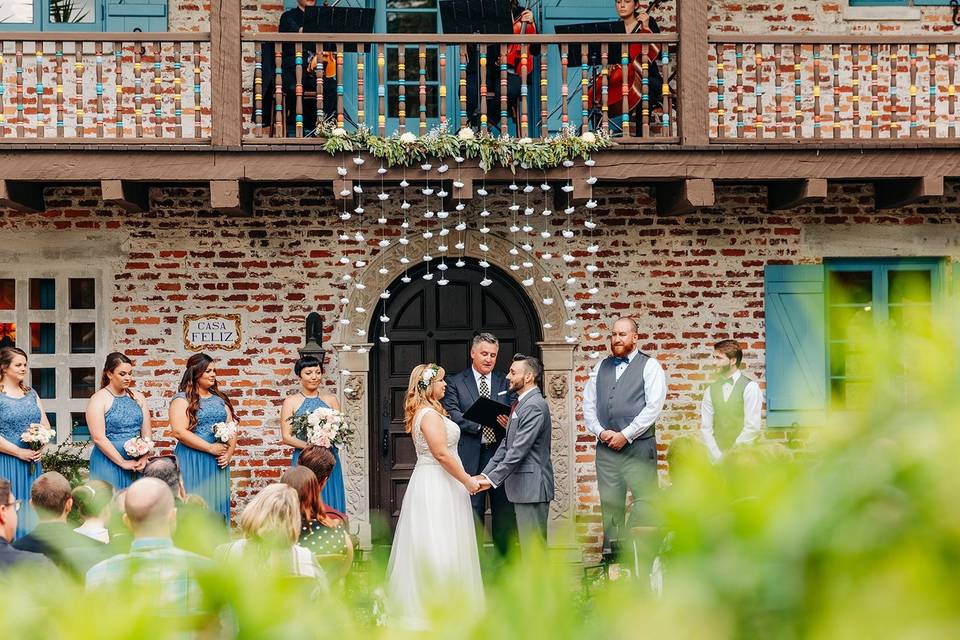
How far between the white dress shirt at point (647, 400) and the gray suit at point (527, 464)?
0.69 m

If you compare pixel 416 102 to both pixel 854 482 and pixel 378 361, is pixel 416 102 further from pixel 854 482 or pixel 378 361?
pixel 854 482

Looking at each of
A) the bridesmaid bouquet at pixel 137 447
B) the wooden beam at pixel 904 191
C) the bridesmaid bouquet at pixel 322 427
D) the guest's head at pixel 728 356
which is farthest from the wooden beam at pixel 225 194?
the wooden beam at pixel 904 191

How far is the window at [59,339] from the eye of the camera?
838 cm

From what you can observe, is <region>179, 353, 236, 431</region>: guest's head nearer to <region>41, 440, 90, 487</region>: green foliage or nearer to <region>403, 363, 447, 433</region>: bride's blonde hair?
<region>41, 440, 90, 487</region>: green foliage

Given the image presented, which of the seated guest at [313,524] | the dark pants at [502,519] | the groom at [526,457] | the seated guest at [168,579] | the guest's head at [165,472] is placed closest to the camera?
the seated guest at [168,579]

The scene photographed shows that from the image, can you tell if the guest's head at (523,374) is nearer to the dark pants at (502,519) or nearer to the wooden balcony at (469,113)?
the dark pants at (502,519)

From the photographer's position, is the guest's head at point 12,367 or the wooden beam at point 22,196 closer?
the guest's head at point 12,367

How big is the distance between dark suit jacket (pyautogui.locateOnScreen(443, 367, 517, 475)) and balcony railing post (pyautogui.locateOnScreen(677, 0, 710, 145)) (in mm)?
2213

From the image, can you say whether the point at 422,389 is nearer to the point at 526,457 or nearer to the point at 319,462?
the point at 526,457

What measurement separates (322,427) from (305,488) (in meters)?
2.52

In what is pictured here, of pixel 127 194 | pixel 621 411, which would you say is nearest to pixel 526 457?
pixel 621 411

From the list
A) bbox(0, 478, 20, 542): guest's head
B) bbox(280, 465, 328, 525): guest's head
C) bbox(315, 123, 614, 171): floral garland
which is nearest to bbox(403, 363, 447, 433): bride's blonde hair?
bbox(315, 123, 614, 171): floral garland

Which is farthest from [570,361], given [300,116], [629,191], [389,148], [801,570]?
[801,570]

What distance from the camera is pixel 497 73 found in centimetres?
829
